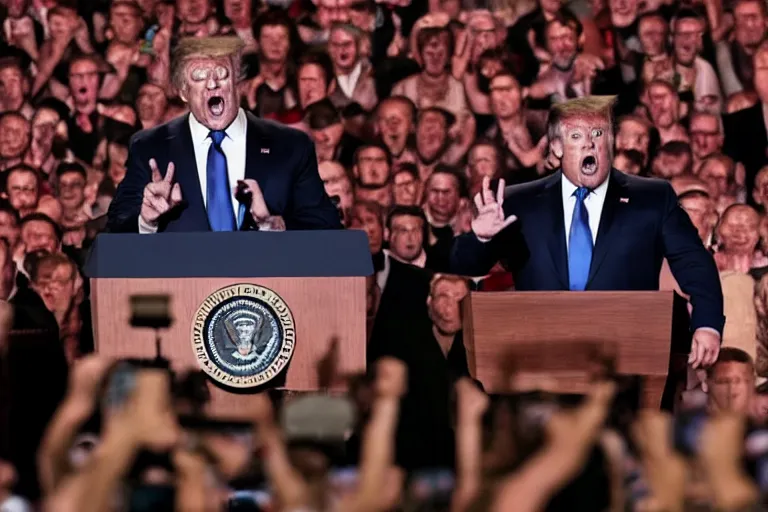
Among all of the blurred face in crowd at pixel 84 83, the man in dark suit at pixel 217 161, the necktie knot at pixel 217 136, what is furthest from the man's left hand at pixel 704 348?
the blurred face in crowd at pixel 84 83

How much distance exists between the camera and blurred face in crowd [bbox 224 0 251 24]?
706 centimetres

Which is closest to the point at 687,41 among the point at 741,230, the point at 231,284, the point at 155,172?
the point at 741,230

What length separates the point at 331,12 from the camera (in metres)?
7.13

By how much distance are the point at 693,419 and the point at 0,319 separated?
1.83 meters

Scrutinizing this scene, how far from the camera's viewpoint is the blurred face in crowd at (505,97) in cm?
678

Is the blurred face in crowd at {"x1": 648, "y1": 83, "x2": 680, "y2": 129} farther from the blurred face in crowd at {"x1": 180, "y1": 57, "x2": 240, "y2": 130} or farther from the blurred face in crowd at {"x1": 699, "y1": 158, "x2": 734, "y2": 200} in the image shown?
the blurred face in crowd at {"x1": 180, "y1": 57, "x2": 240, "y2": 130}

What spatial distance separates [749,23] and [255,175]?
3.02m

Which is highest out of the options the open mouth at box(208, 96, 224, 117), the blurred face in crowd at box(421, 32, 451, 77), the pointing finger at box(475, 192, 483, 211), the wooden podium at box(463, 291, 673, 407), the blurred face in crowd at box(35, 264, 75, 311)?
the blurred face in crowd at box(421, 32, 451, 77)

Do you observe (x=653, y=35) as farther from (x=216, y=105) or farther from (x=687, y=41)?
(x=216, y=105)

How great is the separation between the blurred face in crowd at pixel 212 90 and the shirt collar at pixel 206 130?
36 mm

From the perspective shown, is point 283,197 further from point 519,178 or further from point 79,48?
point 79,48

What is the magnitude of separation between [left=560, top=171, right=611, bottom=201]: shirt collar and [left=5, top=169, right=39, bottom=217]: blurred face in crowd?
288 cm

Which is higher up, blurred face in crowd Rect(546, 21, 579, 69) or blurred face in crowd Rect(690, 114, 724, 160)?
blurred face in crowd Rect(546, 21, 579, 69)

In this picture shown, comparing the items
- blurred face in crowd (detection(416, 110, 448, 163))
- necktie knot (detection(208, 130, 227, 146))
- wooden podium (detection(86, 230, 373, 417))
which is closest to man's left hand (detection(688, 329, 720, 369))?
wooden podium (detection(86, 230, 373, 417))
